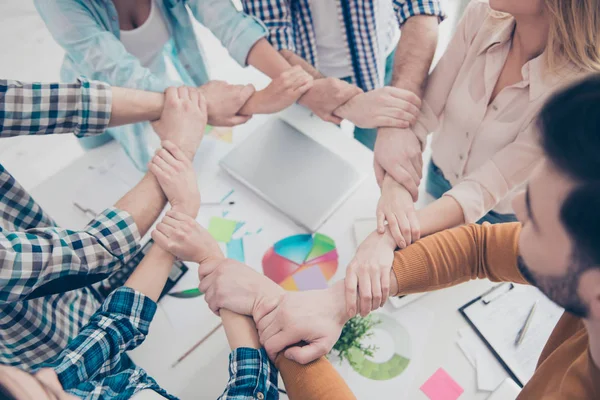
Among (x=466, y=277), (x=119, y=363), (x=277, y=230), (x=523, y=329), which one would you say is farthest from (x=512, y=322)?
(x=119, y=363)

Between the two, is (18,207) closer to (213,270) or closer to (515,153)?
(213,270)

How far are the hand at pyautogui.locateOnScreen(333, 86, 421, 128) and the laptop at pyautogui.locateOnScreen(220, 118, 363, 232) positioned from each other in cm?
17

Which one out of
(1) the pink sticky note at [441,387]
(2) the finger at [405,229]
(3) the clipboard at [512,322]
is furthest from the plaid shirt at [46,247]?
(3) the clipboard at [512,322]

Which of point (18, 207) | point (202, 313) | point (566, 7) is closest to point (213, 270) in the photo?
point (202, 313)

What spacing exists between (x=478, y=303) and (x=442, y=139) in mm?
551

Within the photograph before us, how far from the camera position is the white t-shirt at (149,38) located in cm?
147

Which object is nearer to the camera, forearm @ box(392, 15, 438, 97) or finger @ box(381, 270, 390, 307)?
finger @ box(381, 270, 390, 307)

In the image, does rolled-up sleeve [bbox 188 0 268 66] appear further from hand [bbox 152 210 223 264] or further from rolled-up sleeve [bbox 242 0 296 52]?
hand [bbox 152 210 223 264]

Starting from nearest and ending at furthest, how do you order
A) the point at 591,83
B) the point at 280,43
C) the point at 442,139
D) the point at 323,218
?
the point at 591,83 < the point at 323,218 < the point at 442,139 < the point at 280,43

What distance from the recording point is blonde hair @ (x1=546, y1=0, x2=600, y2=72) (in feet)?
2.97

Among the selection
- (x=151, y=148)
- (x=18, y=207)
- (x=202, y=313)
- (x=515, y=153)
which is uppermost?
(x=18, y=207)

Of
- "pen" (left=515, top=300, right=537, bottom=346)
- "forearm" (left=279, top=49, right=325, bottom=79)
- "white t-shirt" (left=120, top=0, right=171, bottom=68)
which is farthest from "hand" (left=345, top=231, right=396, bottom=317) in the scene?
"white t-shirt" (left=120, top=0, right=171, bottom=68)

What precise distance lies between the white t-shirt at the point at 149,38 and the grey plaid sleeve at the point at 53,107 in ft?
1.57

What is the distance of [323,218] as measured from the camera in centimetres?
127
